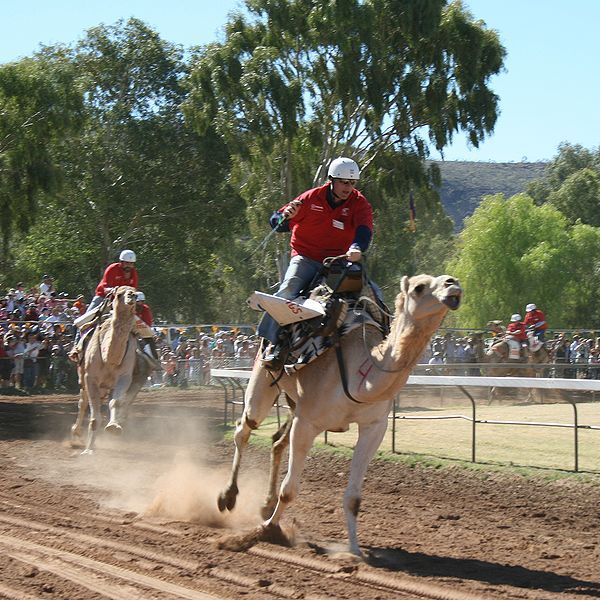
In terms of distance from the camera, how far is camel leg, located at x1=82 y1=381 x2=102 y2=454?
16844 mm

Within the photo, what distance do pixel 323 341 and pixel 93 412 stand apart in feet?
26.8

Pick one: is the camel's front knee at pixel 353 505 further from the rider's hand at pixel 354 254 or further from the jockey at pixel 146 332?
the jockey at pixel 146 332

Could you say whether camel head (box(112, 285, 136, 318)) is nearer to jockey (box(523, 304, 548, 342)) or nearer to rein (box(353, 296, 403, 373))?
rein (box(353, 296, 403, 373))

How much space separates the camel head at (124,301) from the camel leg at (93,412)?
152 cm

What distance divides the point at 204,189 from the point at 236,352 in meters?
22.3

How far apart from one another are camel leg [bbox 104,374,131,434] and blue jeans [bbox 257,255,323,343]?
5642 millimetres

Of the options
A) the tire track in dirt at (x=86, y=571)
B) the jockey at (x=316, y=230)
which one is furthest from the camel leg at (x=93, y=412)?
the tire track in dirt at (x=86, y=571)

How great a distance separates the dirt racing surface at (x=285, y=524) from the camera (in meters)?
7.66

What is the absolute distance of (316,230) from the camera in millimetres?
10734

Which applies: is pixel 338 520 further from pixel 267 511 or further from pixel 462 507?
pixel 462 507

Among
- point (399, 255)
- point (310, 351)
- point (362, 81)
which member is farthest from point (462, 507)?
point (399, 255)

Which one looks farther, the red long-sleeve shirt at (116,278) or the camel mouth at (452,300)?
the red long-sleeve shirt at (116,278)

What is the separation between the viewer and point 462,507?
1220cm

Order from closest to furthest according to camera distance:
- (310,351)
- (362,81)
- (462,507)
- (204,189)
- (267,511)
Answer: (310,351), (267,511), (462,507), (362,81), (204,189)
